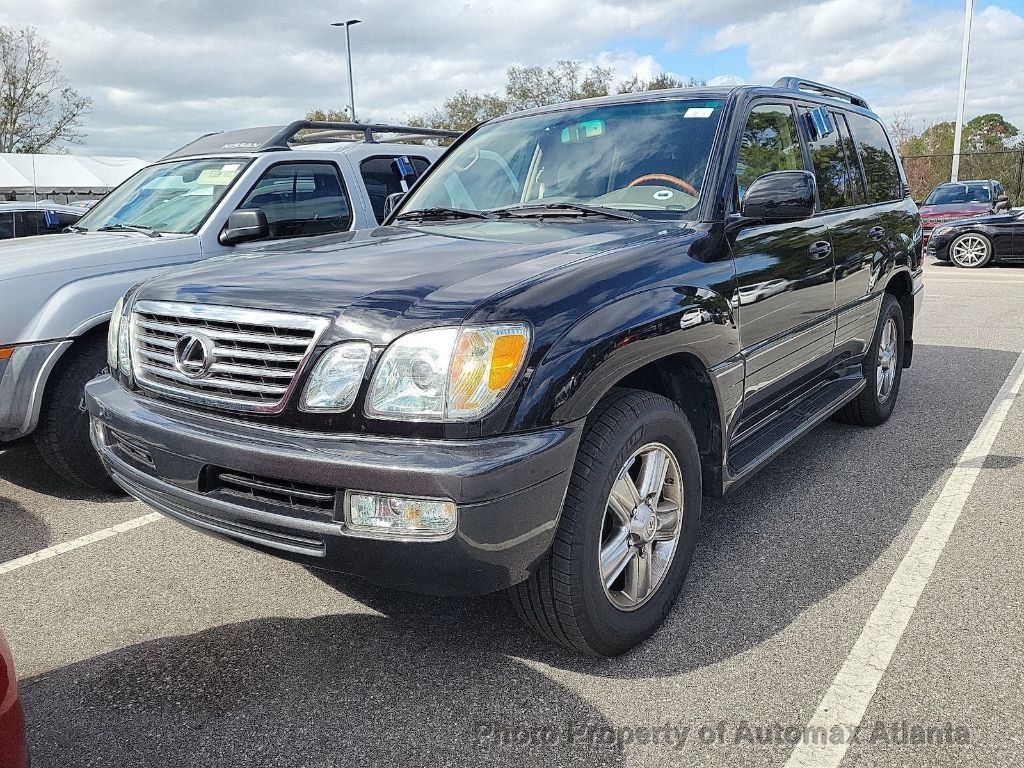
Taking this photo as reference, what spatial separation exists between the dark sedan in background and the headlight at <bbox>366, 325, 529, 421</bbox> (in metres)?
15.7

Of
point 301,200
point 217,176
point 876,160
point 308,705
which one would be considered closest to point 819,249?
point 876,160

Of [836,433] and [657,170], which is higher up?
[657,170]

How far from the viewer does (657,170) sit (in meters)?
3.36

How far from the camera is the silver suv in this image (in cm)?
397

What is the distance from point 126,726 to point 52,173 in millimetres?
29653

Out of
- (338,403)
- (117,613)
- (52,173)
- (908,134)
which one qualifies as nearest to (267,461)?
(338,403)

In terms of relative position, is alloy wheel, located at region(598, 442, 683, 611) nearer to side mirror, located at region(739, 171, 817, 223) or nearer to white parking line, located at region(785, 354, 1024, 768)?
white parking line, located at region(785, 354, 1024, 768)

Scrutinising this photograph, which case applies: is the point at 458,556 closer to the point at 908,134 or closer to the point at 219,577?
the point at 219,577

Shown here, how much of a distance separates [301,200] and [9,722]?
4441 mm

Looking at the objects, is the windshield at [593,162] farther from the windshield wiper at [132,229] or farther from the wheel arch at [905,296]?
the wheel arch at [905,296]

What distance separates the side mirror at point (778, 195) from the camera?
3039 millimetres

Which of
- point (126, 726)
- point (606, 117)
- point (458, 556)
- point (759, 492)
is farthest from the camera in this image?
point (759, 492)

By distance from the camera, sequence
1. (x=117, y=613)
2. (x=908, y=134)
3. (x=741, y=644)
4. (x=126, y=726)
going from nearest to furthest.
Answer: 1. (x=126, y=726)
2. (x=741, y=644)
3. (x=117, y=613)
4. (x=908, y=134)

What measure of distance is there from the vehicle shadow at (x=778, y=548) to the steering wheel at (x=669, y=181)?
1.48 m
